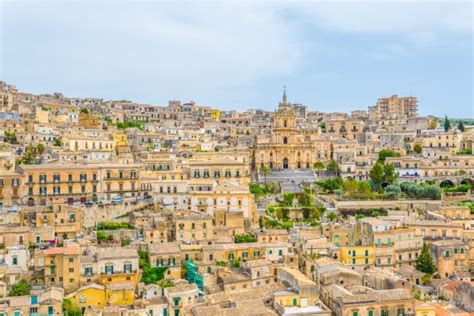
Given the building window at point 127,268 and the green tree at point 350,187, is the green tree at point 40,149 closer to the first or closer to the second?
the building window at point 127,268

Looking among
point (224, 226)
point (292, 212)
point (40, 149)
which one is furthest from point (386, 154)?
point (40, 149)

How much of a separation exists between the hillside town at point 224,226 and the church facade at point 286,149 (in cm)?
12

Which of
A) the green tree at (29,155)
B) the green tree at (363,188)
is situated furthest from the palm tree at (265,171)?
the green tree at (29,155)

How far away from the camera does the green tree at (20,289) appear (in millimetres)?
30797

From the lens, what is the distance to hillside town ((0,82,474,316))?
31094 mm

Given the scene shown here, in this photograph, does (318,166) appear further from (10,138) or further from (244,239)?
(10,138)

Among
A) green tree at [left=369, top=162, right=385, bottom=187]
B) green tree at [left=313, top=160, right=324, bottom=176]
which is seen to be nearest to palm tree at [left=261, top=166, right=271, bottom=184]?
green tree at [left=313, top=160, right=324, bottom=176]

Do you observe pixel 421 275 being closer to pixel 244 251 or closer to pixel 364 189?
pixel 244 251

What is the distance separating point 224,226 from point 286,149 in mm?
26174

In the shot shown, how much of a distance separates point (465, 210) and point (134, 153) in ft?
91.3

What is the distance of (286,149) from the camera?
65.4 metres

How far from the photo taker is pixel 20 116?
65.2 meters

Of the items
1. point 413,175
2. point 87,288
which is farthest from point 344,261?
point 413,175

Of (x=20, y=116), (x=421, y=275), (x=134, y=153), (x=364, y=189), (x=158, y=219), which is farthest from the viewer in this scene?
(x=20, y=116)
